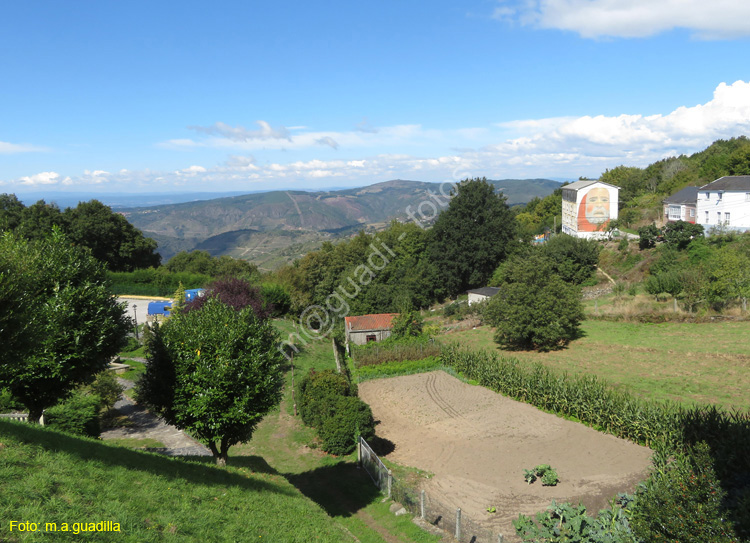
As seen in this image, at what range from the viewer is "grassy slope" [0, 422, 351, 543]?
18.8 feet

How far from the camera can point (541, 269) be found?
27641 mm

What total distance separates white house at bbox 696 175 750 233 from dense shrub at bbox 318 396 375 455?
37.5m

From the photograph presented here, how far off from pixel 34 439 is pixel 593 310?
111 feet

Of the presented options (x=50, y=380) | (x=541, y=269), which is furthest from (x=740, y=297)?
(x=50, y=380)

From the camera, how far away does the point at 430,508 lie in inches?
452

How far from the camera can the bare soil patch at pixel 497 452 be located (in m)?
11.8

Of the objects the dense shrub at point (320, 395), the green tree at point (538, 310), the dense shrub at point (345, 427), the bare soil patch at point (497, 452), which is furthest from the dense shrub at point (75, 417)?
the green tree at point (538, 310)

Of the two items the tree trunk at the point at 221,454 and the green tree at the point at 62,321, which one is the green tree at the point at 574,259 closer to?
the tree trunk at the point at 221,454

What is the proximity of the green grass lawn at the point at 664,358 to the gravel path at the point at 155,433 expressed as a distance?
16.9 metres

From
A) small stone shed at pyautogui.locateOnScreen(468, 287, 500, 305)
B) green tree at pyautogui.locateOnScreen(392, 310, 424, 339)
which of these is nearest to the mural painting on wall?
small stone shed at pyautogui.locateOnScreen(468, 287, 500, 305)

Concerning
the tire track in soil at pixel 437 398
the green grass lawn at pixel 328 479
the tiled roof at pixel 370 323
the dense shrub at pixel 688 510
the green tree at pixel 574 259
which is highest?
the green tree at pixel 574 259

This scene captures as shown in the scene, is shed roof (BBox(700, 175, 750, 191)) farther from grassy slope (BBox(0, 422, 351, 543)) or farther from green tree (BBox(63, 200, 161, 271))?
green tree (BBox(63, 200, 161, 271))

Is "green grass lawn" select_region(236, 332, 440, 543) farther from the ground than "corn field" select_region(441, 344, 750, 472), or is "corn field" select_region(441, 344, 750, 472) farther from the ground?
"corn field" select_region(441, 344, 750, 472)

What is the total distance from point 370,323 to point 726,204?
32.0 meters
